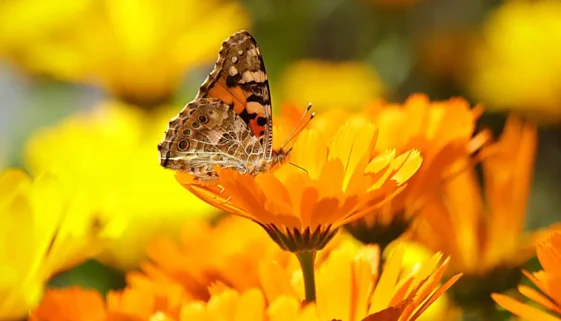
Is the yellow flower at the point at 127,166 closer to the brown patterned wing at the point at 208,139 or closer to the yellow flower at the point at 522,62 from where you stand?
the brown patterned wing at the point at 208,139

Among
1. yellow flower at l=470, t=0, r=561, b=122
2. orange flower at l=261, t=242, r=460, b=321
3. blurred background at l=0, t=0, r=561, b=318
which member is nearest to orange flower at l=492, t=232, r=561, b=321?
orange flower at l=261, t=242, r=460, b=321

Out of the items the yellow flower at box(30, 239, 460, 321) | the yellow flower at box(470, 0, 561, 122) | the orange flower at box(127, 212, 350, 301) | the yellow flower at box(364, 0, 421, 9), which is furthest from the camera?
the yellow flower at box(364, 0, 421, 9)

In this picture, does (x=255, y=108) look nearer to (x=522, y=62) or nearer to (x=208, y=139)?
(x=208, y=139)

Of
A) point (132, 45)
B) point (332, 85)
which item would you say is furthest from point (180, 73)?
point (332, 85)

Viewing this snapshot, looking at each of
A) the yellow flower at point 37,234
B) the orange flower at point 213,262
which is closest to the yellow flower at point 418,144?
the orange flower at point 213,262

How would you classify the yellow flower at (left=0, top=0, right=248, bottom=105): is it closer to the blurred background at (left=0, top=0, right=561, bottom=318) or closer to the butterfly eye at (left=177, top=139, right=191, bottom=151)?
the blurred background at (left=0, top=0, right=561, bottom=318)

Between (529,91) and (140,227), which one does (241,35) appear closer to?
(140,227)
